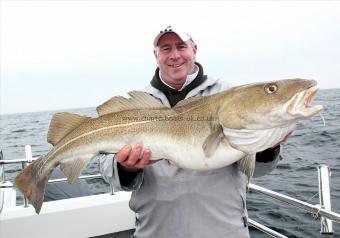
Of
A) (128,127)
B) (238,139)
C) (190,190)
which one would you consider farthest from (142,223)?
(238,139)

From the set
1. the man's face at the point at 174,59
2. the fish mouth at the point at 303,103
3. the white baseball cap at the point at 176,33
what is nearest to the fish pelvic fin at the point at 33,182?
the man's face at the point at 174,59

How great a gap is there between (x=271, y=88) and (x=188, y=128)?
2.20ft

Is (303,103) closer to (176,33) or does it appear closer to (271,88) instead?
(271,88)

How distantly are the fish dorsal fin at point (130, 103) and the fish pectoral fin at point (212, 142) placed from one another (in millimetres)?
510

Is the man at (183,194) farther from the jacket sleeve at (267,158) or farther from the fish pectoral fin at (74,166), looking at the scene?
the fish pectoral fin at (74,166)

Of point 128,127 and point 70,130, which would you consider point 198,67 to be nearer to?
point 128,127

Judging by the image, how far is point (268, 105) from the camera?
2537mm

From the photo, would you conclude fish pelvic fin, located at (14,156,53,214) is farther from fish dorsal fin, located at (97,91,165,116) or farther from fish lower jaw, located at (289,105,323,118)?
fish lower jaw, located at (289,105,323,118)

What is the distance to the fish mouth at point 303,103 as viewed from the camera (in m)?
2.33

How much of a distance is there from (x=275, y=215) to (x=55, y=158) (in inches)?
193

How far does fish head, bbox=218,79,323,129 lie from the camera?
2375 millimetres

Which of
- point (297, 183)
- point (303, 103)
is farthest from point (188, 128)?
point (297, 183)

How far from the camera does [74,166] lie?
10.2 ft

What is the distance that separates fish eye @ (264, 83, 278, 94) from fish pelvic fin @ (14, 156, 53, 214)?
1899mm
